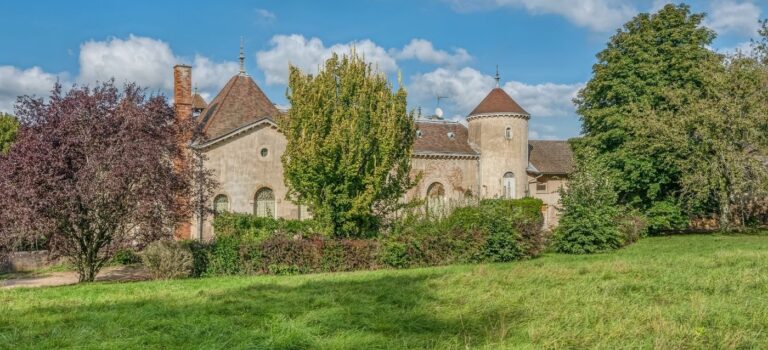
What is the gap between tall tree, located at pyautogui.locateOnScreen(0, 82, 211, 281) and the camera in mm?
14461

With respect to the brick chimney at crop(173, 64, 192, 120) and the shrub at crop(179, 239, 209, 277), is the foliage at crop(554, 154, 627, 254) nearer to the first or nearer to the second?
the shrub at crop(179, 239, 209, 277)

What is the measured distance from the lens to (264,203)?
31391mm

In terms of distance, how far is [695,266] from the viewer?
13445mm

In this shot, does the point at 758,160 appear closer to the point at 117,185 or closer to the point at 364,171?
the point at 364,171

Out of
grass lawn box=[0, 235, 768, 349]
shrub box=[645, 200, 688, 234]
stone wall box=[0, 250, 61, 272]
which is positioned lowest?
stone wall box=[0, 250, 61, 272]

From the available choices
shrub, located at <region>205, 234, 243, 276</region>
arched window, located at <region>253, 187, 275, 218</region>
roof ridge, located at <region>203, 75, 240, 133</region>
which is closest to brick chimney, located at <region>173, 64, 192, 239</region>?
roof ridge, located at <region>203, 75, 240, 133</region>

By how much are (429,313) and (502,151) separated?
3162cm

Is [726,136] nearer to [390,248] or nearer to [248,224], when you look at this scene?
[390,248]

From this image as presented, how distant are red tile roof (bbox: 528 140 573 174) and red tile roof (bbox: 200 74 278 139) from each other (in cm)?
2011

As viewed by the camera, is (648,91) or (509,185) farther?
(509,185)

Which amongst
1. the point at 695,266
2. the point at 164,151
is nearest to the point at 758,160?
the point at 695,266

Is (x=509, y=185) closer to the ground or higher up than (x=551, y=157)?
closer to the ground

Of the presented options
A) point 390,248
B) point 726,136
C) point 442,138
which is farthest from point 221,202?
point 726,136

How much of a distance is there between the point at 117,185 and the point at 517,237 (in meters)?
12.4
